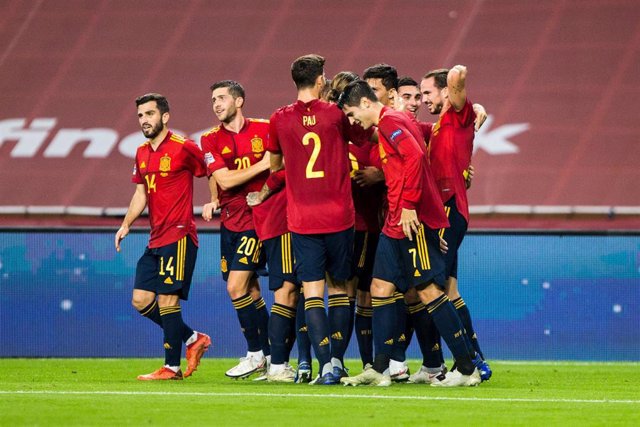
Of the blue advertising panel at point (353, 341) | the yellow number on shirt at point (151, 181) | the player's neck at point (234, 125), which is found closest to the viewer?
the yellow number on shirt at point (151, 181)

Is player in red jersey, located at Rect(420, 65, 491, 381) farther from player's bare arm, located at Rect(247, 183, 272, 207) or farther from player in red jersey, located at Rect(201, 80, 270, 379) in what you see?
player in red jersey, located at Rect(201, 80, 270, 379)

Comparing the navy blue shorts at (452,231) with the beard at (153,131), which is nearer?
the navy blue shorts at (452,231)

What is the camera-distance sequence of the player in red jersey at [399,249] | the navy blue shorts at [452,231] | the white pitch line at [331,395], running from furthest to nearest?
1. the navy blue shorts at [452,231]
2. the player in red jersey at [399,249]
3. the white pitch line at [331,395]

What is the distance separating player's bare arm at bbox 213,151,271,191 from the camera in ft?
32.4

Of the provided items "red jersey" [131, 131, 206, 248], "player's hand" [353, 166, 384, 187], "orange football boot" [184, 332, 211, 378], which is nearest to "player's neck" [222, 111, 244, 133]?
"red jersey" [131, 131, 206, 248]

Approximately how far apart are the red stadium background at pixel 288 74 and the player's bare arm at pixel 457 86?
16.6ft

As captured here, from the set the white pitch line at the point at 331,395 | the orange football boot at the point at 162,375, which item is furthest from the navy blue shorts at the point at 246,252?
the white pitch line at the point at 331,395

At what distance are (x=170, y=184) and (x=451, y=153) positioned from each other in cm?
216

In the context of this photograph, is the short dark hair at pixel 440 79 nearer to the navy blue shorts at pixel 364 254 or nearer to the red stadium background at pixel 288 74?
the navy blue shorts at pixel 364 254

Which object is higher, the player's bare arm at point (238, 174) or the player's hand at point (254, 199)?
the player's bare arm at point (238, 174)

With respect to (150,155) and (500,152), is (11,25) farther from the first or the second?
(150,155)

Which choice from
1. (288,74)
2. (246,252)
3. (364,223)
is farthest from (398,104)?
(288,74)

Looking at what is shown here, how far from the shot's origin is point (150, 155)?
33.3ft

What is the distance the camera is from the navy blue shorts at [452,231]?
9344 mm
